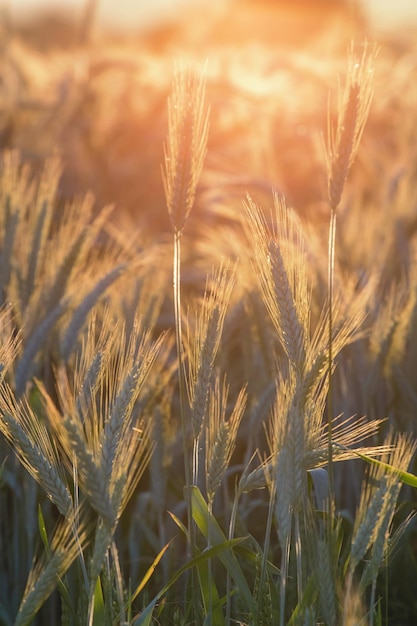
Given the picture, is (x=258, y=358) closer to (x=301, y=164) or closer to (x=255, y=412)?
(x=255, y=412)

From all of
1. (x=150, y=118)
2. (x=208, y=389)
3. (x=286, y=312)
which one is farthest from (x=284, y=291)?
(x=150, y=118)

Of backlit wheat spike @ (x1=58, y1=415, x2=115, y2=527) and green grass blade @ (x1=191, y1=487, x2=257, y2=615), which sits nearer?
backlit wheat spike @ (x1=58, y1=415, x2=115, y2=527)

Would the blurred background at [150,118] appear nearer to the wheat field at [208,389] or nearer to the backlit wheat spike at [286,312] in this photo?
the wheat field at [208,389]

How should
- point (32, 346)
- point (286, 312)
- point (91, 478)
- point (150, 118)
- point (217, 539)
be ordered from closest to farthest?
1. point (91, 478)
2. point (286, 312)
3. point (217, 539)
4. point (32, 346)
5. point (150, 118)

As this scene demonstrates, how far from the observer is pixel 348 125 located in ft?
4.03

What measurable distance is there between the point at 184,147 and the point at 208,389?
12.9 inches

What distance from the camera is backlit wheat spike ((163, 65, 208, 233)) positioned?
3.98 feet

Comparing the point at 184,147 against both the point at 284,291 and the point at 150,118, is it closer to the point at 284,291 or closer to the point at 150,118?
the point at 284,291

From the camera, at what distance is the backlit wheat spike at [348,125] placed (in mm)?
1207

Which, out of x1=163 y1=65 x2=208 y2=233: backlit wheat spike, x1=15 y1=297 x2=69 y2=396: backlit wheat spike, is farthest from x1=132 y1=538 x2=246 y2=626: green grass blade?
x1=15 y1=297 x2=69 y2=396: backlit wheat spike

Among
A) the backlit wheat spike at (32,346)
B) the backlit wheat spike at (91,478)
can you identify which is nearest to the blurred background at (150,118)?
the backlit wheat spike at (32,346)

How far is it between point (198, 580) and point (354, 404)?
0.83 m

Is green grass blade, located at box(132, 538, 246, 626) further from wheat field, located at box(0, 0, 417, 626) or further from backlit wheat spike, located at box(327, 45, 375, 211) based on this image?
backlit wheat spike, located at box(327, 45, 375, 211)

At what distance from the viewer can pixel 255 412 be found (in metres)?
1.71
